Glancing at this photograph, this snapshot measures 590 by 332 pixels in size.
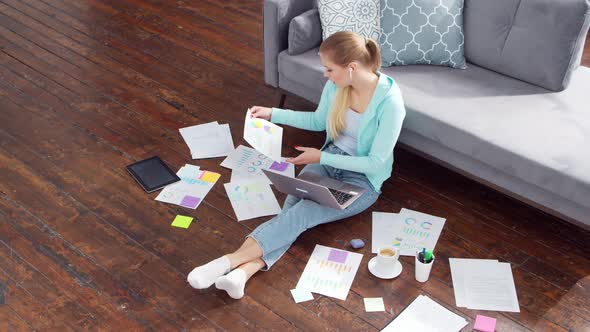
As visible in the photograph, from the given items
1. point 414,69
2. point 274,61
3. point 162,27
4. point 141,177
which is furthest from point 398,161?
point 162,27

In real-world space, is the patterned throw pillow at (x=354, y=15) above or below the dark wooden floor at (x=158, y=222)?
above

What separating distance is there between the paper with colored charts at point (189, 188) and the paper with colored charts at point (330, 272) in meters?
0.66

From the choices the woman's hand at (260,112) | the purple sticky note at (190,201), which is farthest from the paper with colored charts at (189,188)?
the woman's hand at (260,112)

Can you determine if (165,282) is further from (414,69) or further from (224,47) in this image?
(224,47)

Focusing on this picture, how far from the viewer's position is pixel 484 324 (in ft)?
8.26

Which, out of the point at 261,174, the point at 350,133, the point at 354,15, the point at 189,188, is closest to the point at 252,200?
the point at 261,174

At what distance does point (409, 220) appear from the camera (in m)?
3.01

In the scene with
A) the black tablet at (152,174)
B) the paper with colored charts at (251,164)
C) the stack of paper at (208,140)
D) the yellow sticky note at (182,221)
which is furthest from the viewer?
the stack of paper at (208,140)

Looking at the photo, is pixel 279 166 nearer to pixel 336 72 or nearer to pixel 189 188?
pixel 189 188

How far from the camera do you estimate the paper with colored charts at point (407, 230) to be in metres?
2.88

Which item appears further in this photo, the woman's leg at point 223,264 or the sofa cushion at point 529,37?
the sofa cushion at point 529,37

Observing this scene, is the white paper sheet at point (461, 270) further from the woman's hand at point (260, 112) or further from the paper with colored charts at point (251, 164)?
the woman's hand at point (260, 112)

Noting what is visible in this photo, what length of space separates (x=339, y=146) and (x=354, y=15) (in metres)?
0.72

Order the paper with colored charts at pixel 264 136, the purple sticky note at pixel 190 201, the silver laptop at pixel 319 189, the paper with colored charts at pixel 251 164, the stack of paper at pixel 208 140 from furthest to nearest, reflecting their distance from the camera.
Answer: the stack of paper at pixel 208 140
the paper with colored charts at pixel 251 164
the purple sticky note at pixel 190 201
the paper with colored charts at pixel 264 136
the silver laptop at pixel 319 189
